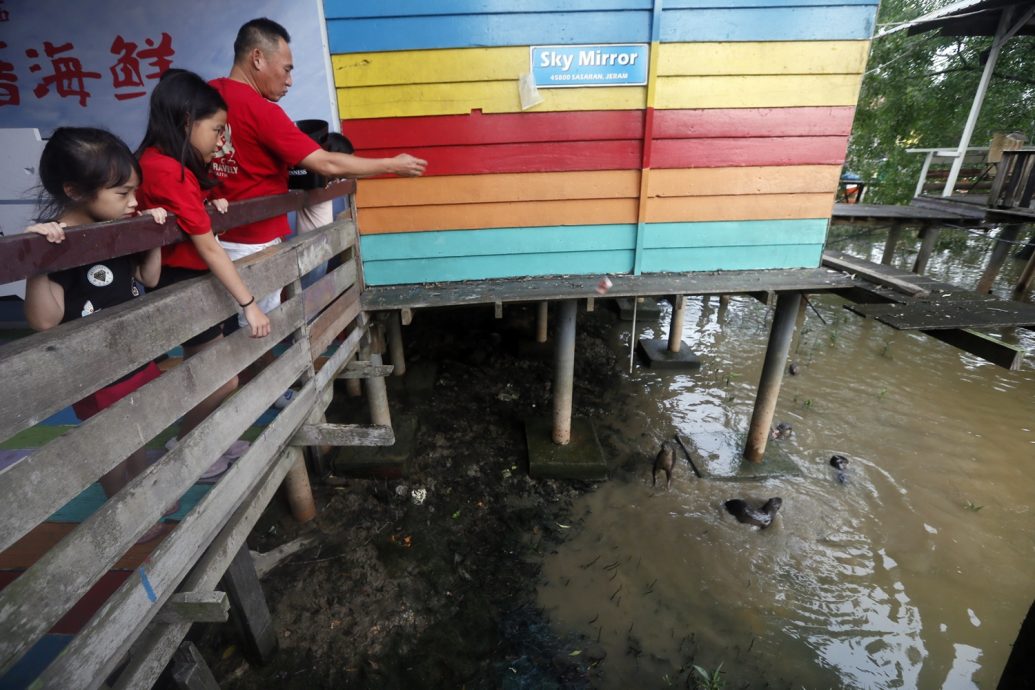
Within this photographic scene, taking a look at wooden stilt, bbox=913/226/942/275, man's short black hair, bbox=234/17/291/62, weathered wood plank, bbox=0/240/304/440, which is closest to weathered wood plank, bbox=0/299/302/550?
weathered wood plank, bbox=0/240/304/440

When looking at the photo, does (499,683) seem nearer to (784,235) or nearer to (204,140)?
(204,140)

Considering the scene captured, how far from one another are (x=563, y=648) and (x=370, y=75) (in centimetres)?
509

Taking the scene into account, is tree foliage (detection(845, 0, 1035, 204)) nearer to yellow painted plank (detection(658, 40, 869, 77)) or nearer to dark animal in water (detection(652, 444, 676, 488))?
yellow painted plank (detection(658, 40, 869, 77))

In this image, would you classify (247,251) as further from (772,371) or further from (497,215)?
(772,371)

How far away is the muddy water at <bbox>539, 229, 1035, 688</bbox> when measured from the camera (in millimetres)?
4203

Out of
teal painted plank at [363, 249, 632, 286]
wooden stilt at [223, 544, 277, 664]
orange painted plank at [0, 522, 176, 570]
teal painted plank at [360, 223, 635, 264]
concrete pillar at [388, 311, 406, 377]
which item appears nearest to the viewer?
orange painted plank at [0, 522, 176, 570]

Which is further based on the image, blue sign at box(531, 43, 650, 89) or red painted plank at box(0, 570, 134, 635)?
blue sign at box(531, 43, 650, 89)

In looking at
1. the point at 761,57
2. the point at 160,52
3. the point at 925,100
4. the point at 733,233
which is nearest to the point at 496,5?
the point at 761,57

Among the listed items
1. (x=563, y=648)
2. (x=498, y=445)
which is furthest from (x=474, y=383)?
(x=563, y=648)

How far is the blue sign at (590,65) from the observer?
4.09 m

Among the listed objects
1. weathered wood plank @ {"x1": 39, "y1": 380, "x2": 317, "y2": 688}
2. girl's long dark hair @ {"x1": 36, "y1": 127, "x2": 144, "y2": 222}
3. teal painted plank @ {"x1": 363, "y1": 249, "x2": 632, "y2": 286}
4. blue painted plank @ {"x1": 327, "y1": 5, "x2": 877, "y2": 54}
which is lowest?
weathered wood plank @ {"x1": 39, "y1": 380, "x2": 317, "y2": 688}

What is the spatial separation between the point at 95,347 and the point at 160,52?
3.86 metres

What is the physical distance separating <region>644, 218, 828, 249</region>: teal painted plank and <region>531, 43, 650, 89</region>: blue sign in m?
1.33

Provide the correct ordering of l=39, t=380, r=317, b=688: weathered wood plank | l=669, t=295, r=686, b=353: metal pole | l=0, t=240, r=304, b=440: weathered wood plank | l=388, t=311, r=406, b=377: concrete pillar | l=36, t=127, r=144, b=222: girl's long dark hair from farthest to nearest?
l=669, t=295, r=686, b=353: metal pole → l=388, t=311, r=406, b=377: concrete pillar → l=36, t=127, r=144, b=222: girl's long dark hair → l=39, t=380, r=317, b=688: weathered wood plank → l=0, t=240, r=304, b=440: weathered wood plank
